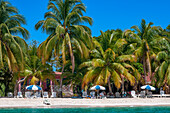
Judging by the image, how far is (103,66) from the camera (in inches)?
1185

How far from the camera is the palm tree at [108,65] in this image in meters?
28.6

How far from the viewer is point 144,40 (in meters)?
32.1

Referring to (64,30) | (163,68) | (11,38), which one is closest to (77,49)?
(64,30)

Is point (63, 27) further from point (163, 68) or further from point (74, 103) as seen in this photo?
point (163, 68)

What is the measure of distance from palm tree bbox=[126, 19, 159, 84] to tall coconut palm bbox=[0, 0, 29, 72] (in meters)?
13.7

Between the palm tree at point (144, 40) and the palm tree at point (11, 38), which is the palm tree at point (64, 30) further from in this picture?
the palm tree at point (144, 40)

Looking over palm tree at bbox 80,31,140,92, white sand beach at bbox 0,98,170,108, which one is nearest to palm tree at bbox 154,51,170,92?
palm tree at bbox 80,31,140,92

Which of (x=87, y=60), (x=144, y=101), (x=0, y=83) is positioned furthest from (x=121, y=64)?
(x=0, y=83)

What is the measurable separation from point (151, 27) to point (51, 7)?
13.0 meters

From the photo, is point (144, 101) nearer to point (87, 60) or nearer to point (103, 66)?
point (103, 66)

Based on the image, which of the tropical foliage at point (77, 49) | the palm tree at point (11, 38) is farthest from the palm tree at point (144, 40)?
the palm tree at point (11, 38)

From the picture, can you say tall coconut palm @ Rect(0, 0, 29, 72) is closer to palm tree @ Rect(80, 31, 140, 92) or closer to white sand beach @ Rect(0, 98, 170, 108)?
white sand beach @ Rect(0, 98, 170, 108)

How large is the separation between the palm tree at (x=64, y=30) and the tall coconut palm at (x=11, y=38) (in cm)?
265

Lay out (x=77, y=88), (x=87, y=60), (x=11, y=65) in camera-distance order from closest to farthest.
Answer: (x=11, y=65)
(x=87, y=60)
(x=77, y=88)
